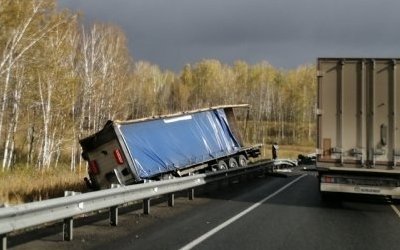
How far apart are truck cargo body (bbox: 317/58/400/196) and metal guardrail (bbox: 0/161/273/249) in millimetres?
3938

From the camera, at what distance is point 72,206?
9.41m

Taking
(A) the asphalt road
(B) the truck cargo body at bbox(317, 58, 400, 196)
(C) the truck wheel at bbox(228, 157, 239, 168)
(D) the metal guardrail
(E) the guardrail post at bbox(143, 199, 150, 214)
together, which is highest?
(B) the truck cargo body at bbox(317, 58, 400, 196)

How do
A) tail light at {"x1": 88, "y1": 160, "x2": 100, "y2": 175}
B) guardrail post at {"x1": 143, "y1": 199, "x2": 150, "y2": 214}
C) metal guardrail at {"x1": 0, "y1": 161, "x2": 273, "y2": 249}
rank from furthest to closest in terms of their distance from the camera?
tail light at {"x1": 88, "y1": 160, "x2": 100, "y2": 175} < guardrail post at {"x1": 143, "y1": 199, "x2": 150, "y2": 214} < metal guardrail at {"x1": 0, "y1": 161, "x2": 273, "y2": 249}

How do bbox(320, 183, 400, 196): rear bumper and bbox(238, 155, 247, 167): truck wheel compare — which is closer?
bbox(320, 183, 400, 196): rear bumper

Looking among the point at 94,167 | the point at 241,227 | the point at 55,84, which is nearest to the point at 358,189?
the point at 241,227

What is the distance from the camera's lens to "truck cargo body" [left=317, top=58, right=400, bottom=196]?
566 inches

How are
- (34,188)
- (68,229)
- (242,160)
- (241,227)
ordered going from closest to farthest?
1. (68,229)
2. (241,227)
3. (34,188)
4. (242,160)

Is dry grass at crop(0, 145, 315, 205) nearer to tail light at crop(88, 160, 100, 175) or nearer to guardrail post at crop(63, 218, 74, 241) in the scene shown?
tail light at crop(88, 160, 100, 175)

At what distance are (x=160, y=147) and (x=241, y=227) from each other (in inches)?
470

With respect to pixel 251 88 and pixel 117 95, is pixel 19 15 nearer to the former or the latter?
pixel 117 95

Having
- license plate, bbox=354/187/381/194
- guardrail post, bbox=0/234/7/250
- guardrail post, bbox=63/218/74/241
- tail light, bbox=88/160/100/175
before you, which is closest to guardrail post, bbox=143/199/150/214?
guardrail post, bbox=63/218/74/241

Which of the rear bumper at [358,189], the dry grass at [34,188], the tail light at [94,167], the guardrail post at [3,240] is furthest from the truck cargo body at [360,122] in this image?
the tail light at [94,167]

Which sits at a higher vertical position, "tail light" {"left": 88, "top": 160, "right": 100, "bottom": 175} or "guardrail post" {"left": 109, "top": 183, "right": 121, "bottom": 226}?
"tail light" {"left": 88, "top": 160, "right": 100, "bottom": 175}

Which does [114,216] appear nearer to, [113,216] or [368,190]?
[113,216]
